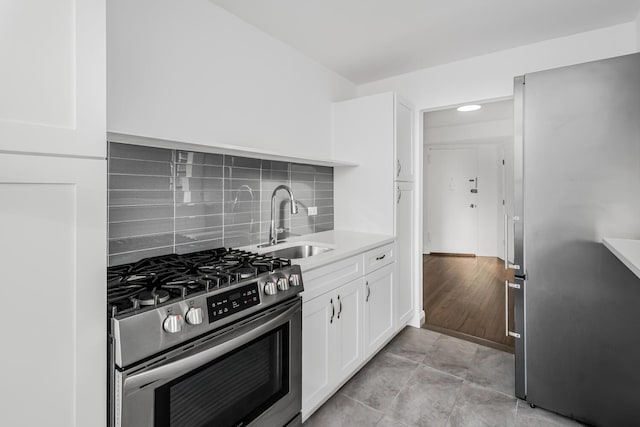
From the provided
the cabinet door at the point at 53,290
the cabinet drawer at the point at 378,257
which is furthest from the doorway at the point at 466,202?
the cabinet door at the point at 53,290

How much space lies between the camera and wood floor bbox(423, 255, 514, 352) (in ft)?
9.16

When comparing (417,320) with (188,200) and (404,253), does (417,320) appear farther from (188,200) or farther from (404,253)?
(188,200)

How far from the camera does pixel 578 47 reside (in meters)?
2.21

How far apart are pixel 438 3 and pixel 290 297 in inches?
73.6

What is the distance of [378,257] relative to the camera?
2316 millimetres

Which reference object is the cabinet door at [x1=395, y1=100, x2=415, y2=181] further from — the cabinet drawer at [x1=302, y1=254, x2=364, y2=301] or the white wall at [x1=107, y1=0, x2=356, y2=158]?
the cabinet drawer at [x1=302, y1=254, x2=364, y2=301]

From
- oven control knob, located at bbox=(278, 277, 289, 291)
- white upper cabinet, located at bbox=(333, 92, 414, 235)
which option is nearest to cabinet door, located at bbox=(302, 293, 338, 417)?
Answer: oven control knob, located at bbox=(278, 277, 289, 291)

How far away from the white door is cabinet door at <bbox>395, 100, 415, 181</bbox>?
3.41m

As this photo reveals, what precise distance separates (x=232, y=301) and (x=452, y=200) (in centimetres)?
556

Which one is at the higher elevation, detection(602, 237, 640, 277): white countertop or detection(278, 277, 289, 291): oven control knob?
detection(602, 237, 640, 277): white countertop

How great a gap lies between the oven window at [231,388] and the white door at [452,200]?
17.1ft

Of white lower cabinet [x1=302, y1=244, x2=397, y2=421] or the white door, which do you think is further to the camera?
the white door

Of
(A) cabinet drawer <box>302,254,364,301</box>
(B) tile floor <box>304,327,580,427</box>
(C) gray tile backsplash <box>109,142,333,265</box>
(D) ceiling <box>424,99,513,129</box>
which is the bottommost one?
(B) tile floor <box>304,327,580,427</box>

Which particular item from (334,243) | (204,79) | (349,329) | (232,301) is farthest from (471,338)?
(204,79)
